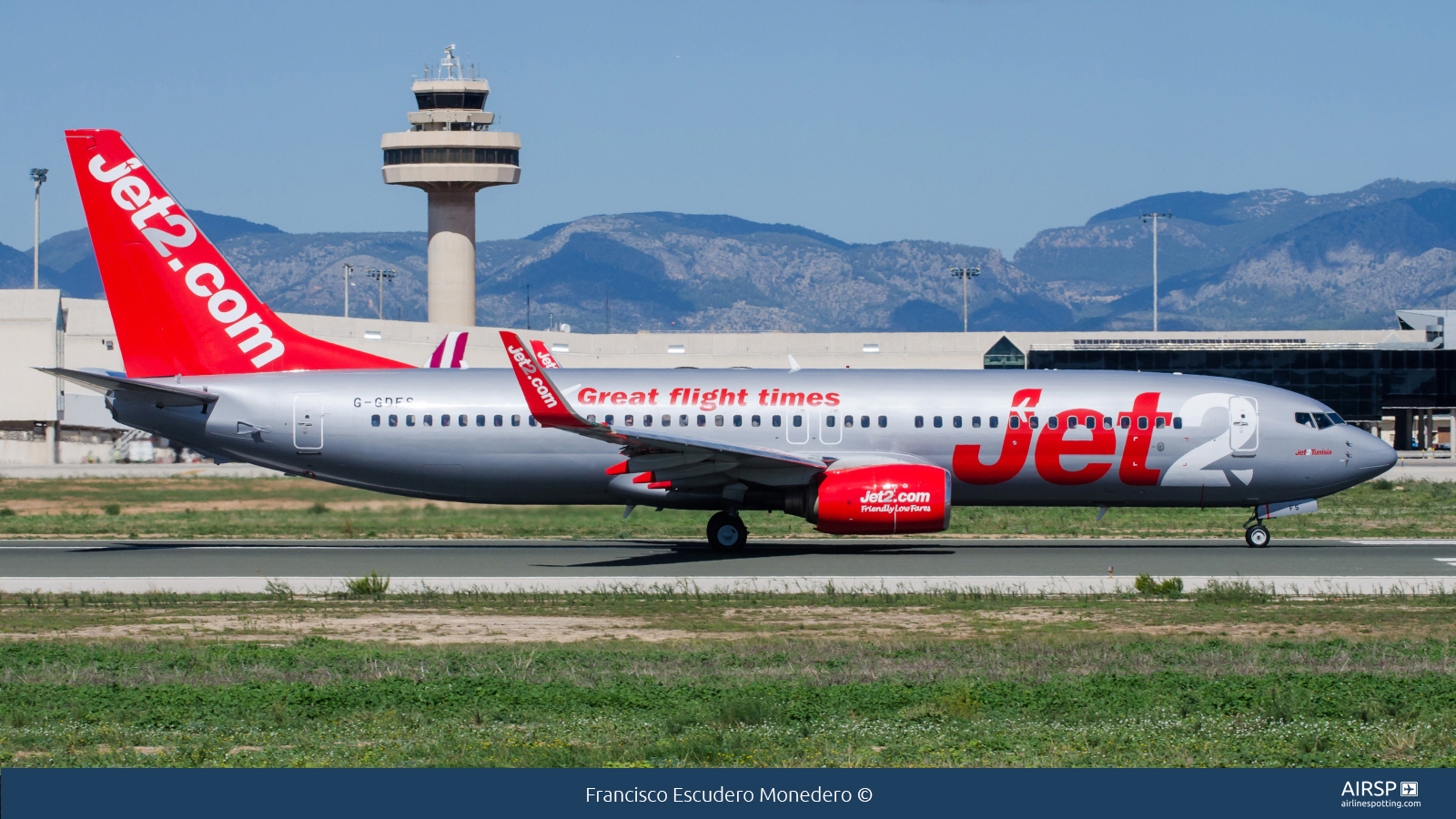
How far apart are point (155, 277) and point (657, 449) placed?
1325cm

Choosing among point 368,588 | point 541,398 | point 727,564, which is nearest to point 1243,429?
point 727,564

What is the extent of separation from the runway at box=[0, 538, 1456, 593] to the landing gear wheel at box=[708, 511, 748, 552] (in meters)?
0.34

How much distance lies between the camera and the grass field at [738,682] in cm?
1244

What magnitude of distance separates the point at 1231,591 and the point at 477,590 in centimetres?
1292

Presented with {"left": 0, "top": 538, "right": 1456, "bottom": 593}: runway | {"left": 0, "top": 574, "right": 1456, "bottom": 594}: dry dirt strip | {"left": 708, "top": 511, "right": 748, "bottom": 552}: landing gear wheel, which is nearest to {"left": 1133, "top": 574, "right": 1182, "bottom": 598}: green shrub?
{"left": 0, "top": 574, "right": 1456, "bottom": 594}: dry dirt strip

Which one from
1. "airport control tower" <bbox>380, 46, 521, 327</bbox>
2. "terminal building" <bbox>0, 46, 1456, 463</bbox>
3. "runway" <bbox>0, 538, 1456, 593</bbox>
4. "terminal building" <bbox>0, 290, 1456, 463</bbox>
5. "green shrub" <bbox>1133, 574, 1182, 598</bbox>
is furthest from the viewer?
"airport control tower" <bbox>380, 46, 521, 327</bbox>

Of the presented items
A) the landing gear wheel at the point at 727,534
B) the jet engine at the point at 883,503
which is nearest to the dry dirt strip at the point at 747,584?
the jet engine at the point at 883,503

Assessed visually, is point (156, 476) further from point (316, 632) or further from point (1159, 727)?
point (1159, 727)

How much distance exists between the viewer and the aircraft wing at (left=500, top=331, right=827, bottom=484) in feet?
94.6

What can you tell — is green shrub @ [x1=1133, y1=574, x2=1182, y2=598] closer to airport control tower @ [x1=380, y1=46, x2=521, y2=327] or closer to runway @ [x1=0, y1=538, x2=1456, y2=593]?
runway @ [x1=0, y1=538, x2=1456, y2=593]

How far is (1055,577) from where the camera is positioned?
26344mm

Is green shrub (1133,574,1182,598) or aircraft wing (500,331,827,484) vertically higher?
aircraft wing (500,331,827,484)

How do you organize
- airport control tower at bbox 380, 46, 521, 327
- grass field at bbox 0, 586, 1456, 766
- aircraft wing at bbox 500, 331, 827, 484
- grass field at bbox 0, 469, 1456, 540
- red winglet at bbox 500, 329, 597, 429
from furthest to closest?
airport control tower at bbox 380, 46, 521, 327
grass field at bbox 0, 469, 1456, 540
aircraft wing at bbox 500, 331, 827, 484
red winglet at bbox 500, 329, 597, 429
grass field at bbox 0, 586, 1456, 766

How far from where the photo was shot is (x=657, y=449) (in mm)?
30406
